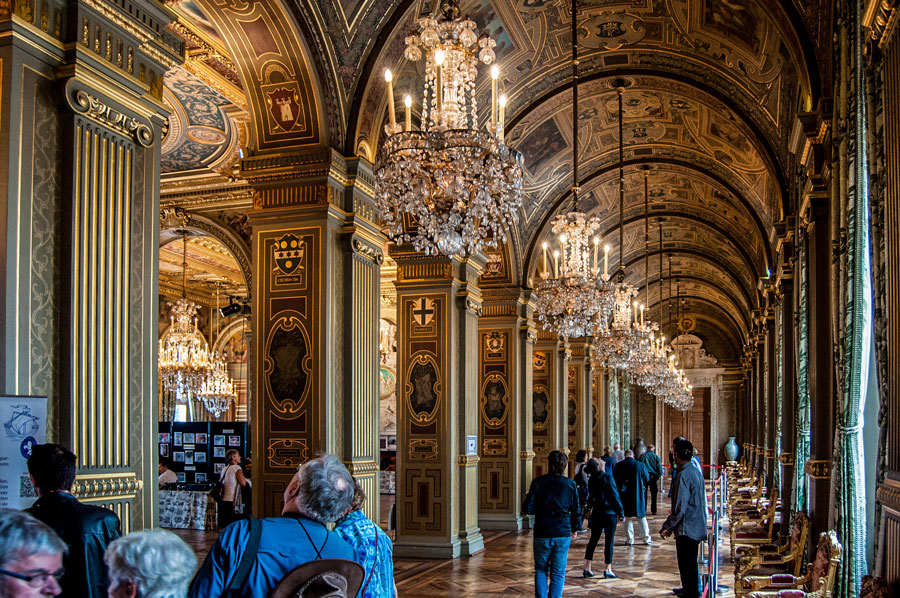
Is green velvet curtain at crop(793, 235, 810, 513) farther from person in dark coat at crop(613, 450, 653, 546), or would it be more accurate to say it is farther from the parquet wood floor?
person in dark coat at crop(613, 450, 653, 546)

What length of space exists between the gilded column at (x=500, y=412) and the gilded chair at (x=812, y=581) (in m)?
8.98

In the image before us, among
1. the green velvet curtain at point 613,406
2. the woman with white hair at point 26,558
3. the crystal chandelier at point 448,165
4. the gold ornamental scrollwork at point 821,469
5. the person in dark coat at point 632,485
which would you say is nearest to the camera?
the woman with white hair at point 26,558

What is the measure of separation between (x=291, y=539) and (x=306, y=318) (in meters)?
5.39

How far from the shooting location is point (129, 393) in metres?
4.78

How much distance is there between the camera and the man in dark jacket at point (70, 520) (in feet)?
10.7

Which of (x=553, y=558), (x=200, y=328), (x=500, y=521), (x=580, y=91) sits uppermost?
(x=580, y=91)

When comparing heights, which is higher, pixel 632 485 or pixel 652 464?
pixel 632 485

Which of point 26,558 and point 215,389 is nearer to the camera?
point 26,558

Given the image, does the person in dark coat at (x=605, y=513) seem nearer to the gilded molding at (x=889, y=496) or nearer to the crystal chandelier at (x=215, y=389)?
the gilded molding at (x=889, y=496)

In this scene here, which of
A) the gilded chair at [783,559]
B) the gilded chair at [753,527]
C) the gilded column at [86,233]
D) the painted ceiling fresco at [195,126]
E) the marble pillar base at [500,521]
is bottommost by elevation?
the marble pillar base at [500,521]

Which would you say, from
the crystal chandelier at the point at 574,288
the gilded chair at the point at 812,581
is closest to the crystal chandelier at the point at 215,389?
the crystal chandelier at the point at 574,288

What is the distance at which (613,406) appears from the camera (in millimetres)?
30516

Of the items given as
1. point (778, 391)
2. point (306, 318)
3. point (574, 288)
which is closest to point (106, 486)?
point (306, 318)

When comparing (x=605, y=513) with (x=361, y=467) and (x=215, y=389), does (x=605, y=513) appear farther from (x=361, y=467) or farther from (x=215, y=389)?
A: (x=215, y=389)
